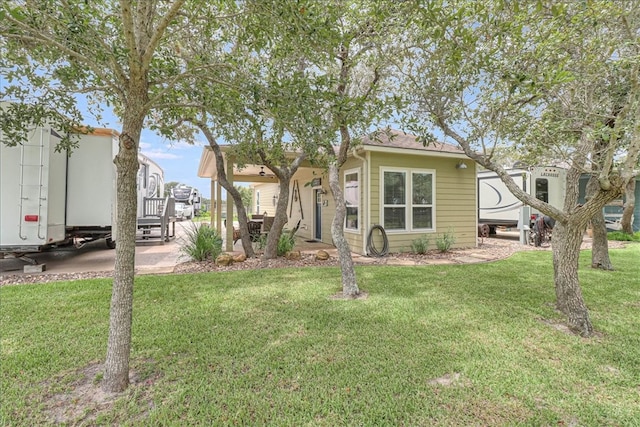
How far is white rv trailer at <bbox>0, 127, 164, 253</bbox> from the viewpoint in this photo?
5117 millimetres

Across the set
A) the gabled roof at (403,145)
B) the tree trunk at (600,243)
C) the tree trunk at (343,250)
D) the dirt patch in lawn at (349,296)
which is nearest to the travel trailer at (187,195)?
the gabled roof at (403,145)

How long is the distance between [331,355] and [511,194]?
10164 mm

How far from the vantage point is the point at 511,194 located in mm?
10586

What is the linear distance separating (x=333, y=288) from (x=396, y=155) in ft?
14.7

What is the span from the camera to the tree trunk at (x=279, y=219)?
6.96 meters

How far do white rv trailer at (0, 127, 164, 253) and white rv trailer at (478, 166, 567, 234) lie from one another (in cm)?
1123

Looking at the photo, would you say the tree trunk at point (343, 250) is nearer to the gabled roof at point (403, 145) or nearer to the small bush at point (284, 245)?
the gabled roof at point (403, 145)

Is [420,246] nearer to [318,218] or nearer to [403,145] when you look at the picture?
[403,145]

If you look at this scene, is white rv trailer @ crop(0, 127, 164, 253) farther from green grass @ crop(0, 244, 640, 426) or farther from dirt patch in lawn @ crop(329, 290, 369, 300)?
dirt patch in lawn @ crop(329, 290, 369, 300)

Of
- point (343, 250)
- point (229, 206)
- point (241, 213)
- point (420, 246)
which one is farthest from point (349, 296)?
point (229, 206)

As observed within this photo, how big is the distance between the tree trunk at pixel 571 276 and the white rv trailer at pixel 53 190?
626 cm

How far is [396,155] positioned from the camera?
320 inches

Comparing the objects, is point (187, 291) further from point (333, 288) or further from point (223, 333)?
point (333, 288)

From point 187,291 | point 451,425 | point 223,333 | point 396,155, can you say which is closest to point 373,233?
point 396,155
